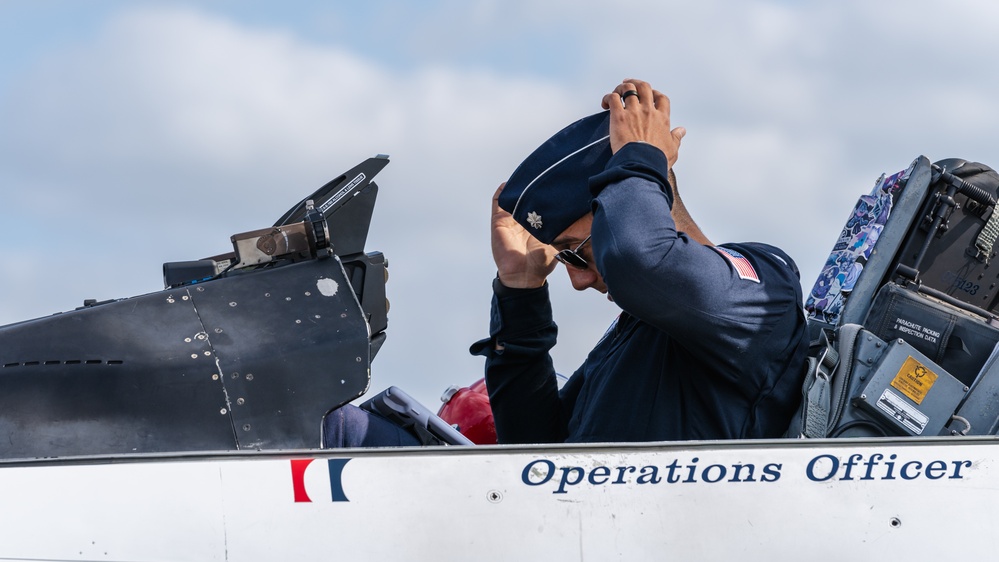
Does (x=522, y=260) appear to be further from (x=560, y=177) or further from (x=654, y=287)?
(x=654, y=287)

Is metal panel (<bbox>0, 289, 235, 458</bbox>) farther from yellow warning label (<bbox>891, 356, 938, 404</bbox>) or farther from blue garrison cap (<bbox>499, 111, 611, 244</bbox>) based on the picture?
yellow warning label (<bbox>891, 356, 938, 404</bbox>)

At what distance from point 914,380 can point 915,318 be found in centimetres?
16

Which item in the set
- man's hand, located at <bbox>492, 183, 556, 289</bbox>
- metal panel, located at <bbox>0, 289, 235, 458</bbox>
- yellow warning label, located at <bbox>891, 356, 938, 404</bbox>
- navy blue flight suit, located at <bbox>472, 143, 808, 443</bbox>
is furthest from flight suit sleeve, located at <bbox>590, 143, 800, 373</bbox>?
metal panel, located at <bbox>0, 289, 235, 458</bbox>

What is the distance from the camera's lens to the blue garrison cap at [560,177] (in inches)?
102

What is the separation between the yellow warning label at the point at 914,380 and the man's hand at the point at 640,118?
65 cm

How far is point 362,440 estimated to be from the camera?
9.70 ft

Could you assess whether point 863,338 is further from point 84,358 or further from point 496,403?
→ point 84,358

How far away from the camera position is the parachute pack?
2.47 meters

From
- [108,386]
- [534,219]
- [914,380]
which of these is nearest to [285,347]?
[108,386]

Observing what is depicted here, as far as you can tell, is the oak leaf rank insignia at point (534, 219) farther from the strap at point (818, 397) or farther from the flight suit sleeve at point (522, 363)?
the strap at point (818, 397)

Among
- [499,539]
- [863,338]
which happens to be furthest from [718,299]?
[499,539]

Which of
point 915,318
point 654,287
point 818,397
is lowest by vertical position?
point 818,397

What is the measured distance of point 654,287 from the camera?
2209 mm

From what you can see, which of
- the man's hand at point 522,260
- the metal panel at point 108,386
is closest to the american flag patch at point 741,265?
the man's hand at point 522,260
